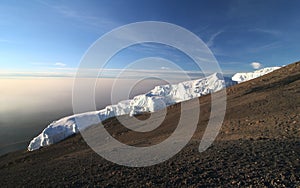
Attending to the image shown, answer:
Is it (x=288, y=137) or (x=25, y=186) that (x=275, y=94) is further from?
(x=25, y=186)

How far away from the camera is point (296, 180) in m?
8.05

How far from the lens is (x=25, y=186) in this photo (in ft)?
38.7

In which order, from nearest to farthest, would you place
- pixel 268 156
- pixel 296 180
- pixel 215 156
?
pixel 296 180 → pixel 268 156 → pixel 215 156

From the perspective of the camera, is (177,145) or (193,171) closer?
(193,171)

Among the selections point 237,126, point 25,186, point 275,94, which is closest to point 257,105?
point 275,94

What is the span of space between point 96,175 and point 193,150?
5.73 meters

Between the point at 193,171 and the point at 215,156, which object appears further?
the point at 215,156

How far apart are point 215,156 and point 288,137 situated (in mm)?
5848

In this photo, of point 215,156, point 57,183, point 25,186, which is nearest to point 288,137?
point 215,156

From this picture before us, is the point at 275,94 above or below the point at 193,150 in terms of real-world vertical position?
above

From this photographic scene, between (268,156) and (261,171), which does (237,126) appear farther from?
(261,171)

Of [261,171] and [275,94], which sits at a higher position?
[275,94]

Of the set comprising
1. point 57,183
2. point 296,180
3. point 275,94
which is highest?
point 275,94

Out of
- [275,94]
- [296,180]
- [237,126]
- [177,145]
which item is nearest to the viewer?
[296,180]
